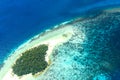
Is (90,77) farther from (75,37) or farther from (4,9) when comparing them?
(4,9)

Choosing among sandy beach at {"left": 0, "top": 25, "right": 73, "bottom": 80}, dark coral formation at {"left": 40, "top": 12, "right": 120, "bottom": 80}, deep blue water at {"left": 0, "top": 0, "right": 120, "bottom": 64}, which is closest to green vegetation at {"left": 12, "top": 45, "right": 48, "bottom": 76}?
sandy beach at {"left": 0, "top": 25, "right": 73, "bottom": 80}

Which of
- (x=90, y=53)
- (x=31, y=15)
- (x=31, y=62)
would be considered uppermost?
(x=31, y=15)

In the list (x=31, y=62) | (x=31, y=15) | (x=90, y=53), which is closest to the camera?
(x=31, y=62)

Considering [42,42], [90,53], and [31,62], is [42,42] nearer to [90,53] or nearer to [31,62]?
[31,62]

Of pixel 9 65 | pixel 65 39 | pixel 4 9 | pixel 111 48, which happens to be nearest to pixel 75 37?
pixel 65 39

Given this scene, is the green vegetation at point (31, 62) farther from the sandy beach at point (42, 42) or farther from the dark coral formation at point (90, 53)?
the dark coral formation at point (90, 53)

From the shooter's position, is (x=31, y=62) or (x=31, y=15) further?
(x=31, y=15)

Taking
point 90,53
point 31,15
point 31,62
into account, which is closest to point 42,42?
point 31,62
